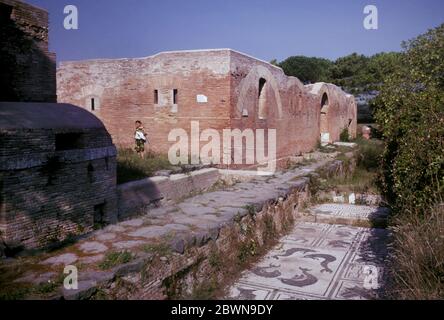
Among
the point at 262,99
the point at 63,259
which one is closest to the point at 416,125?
the point at 63,259

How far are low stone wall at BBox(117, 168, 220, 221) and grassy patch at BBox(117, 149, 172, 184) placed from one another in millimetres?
349

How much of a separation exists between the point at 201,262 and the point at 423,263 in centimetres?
219

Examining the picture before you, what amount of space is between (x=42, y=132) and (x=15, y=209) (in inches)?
41.1

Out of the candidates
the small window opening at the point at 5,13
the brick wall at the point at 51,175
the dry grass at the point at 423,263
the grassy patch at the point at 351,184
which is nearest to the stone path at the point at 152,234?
the brick wall at the point at 51,175

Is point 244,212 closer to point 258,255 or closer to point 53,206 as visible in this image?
point 258,255

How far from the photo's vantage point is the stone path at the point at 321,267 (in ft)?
14.8

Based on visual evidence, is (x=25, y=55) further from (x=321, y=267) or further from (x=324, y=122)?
(x=324, y=122)

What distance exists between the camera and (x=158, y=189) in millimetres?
8383

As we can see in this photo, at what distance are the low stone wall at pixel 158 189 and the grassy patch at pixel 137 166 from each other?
349 mm

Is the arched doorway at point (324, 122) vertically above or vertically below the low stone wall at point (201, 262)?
above

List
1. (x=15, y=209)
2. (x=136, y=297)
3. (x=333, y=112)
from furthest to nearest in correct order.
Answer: (x=333, y=112) < (x=15, y=209) < (x=136, y=297)

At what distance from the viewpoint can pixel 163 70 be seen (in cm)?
1207

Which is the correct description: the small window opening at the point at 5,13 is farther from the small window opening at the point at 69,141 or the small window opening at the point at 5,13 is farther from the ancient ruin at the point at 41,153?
the small window opening at the point at 69,141
